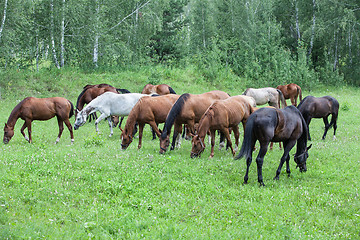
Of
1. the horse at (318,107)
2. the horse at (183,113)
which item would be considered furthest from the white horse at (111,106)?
the horse at (318,107)

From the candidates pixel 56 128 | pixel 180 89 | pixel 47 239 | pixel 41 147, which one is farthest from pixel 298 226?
pixel 180 89

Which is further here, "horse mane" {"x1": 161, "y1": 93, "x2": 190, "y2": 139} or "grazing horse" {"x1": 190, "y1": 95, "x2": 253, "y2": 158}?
"horse mane" {"x1": 161, "y1": 93, "x2": 190, "y2": 139}

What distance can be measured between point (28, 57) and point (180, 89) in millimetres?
12992

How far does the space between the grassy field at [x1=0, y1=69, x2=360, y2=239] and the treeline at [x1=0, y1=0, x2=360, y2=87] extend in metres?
17.4

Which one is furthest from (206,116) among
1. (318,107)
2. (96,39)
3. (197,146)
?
(96,39)

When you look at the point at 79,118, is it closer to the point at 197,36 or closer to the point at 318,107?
the point at 318,107

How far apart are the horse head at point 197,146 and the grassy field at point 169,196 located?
0.24 metres

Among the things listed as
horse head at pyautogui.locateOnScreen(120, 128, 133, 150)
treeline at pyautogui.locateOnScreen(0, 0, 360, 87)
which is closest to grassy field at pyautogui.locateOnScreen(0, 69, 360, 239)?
horse head at pyautogui.locateOnScreen(120, 128, 133, 150)

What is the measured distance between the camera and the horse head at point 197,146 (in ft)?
33.3

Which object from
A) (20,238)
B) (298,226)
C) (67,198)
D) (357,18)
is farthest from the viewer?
(357,18)

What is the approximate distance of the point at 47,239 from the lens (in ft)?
18.8

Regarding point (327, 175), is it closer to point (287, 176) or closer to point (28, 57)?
point (287, 176)

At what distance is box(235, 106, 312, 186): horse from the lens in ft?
26.6

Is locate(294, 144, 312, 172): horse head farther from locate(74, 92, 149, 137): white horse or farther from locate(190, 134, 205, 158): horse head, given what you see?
locate(74, 92, 149, 137): white horse
